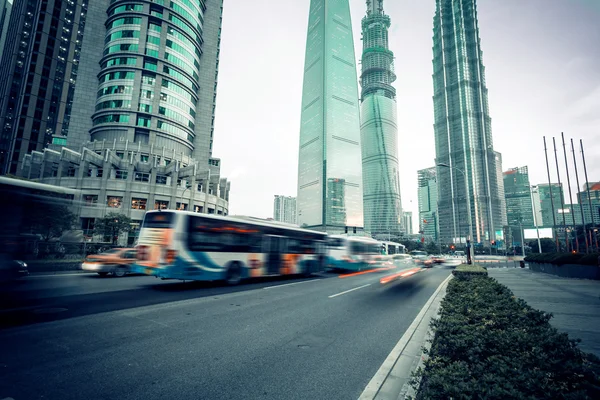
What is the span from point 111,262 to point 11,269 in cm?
1138

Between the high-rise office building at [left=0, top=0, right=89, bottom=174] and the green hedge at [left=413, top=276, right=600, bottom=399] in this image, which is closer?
the green hedge at [left=413, top=276, right=600, bottom=399]

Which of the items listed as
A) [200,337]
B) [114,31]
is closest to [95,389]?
[200,337]

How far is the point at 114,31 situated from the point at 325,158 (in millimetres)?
105689

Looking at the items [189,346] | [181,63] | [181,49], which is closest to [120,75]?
[181,63]

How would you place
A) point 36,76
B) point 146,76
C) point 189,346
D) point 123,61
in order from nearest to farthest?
point 189,346 < point 123,61 < point 146,76 < point 36,76

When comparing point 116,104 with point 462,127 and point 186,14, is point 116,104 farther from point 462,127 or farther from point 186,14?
point 462,127

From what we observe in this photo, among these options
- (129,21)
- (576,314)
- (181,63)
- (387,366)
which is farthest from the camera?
(181,63)

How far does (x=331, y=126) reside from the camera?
15362 cm

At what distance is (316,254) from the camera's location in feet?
67.4

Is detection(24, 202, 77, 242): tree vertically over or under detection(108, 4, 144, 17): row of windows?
under

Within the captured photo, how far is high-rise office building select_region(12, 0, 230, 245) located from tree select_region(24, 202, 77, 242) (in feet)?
164

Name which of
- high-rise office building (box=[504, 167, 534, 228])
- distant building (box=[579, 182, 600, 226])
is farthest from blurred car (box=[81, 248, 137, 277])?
high-rise office building (box=[504, 167, 534, 228])

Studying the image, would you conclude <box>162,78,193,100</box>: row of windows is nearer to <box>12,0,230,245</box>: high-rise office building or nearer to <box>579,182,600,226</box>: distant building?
<box>12,0,230,245</box>: high-rise office building

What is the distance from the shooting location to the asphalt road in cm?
380
